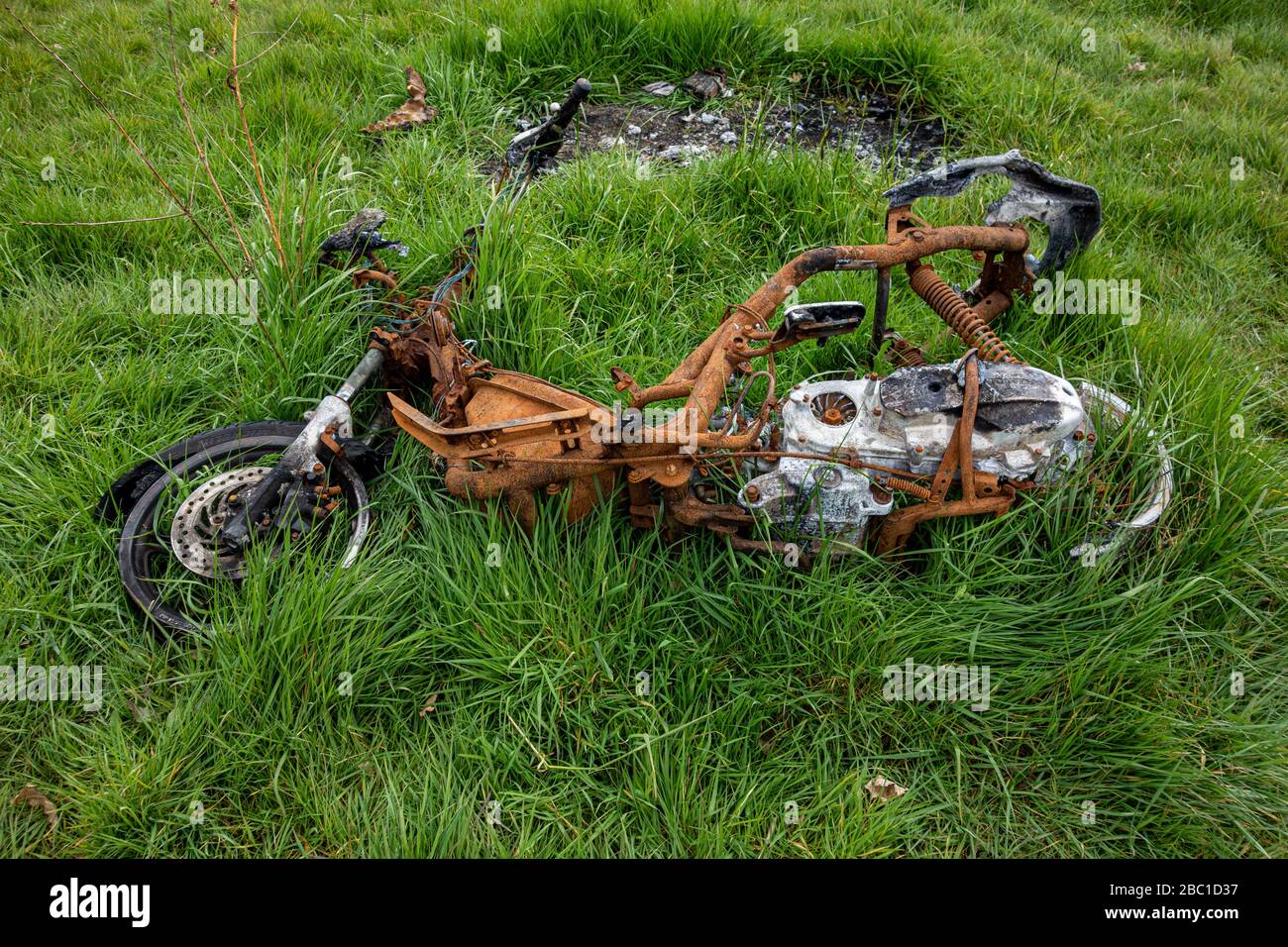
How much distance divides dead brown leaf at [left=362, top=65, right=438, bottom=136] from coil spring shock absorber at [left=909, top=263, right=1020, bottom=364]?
3071 millimetres

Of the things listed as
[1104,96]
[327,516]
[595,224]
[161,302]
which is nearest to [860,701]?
[327,516]

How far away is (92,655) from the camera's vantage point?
8.96 ft

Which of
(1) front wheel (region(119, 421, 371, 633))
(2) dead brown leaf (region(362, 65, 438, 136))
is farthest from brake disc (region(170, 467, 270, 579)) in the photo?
(2) dead brown leaf (region(362, 65, 438, 136))

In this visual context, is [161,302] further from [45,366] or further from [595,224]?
[595,224]

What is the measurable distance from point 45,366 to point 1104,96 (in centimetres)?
596

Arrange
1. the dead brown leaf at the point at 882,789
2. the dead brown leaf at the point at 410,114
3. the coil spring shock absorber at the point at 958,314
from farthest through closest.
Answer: the dead brown leaf at the point at 410,114, the coil spring shock absorber at the point at 958,314, the dead brown leaf at the point at 882,789

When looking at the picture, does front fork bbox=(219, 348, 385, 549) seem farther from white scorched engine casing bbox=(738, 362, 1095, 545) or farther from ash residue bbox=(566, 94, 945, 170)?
ash residue bbox=(566, 94, 945, 170)

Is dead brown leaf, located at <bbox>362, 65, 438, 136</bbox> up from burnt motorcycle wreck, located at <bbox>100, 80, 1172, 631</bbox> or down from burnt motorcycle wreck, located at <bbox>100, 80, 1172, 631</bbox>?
up

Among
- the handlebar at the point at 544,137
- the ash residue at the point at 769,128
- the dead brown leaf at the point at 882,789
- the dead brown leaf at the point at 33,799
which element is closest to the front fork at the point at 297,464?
the dead brown leaf at the point at 33,799

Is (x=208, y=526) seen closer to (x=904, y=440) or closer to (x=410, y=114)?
(x=904, y=440)

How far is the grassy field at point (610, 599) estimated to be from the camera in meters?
2.49

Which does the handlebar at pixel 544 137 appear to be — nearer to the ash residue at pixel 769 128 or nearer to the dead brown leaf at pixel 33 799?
the ash residue at pixel 769 128

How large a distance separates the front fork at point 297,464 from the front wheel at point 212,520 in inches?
0.9

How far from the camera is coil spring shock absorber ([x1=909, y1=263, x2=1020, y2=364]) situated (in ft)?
9.62
